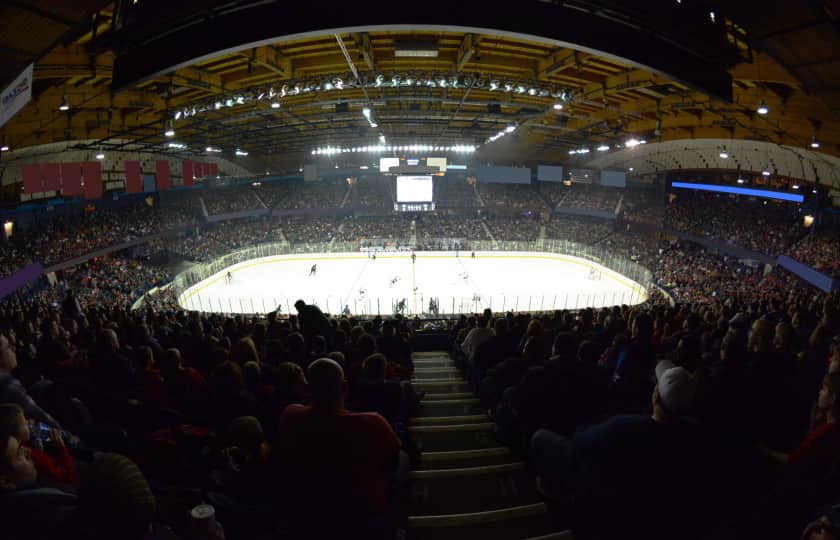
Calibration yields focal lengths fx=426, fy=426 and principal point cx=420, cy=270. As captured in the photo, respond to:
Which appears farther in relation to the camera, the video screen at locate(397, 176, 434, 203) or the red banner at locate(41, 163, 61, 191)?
the video screen at locate(397, 176, 434, 203)

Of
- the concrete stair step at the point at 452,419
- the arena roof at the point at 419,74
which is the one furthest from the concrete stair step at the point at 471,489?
the arena roof at the point at 419,74

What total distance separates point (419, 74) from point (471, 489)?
11.8m

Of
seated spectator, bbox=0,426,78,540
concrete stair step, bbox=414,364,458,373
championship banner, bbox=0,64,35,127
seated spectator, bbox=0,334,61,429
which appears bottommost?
concrete stair step, bbox=414,364,458,373

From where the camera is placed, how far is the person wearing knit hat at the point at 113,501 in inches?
48.9

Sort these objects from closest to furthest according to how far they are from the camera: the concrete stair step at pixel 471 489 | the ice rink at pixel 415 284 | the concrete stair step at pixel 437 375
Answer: the concrete stair step at pixel 471 489, the concrete stair step at pixel 437 375, the ice rink at pixel 415 284

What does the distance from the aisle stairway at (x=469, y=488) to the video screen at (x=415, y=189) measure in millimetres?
32743

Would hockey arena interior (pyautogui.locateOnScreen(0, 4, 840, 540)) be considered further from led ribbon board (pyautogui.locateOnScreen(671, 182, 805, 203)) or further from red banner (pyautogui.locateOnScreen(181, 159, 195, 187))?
led ribbon board (pyautogui.locateOnScreen(671, 182, 805, 203))

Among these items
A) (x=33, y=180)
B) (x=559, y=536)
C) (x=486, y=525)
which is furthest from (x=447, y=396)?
(x=33, y=180)

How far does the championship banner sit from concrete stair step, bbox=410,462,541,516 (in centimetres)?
572

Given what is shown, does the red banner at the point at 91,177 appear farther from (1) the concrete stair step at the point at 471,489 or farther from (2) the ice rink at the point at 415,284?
(1) the concrete stair step at the point at 471,489

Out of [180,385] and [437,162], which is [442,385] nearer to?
[180,385]

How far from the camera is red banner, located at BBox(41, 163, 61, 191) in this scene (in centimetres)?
1587

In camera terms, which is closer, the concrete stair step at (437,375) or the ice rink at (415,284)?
the concrete stair step at (437,375)

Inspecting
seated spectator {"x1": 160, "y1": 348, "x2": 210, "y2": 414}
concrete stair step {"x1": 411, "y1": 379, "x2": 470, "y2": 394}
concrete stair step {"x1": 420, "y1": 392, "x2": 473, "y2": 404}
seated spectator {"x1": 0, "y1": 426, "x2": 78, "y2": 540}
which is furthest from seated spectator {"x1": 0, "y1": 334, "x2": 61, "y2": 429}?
concrete stair step {"x1": 411, "y1": 379, "x2": 470, "y2": 394}
